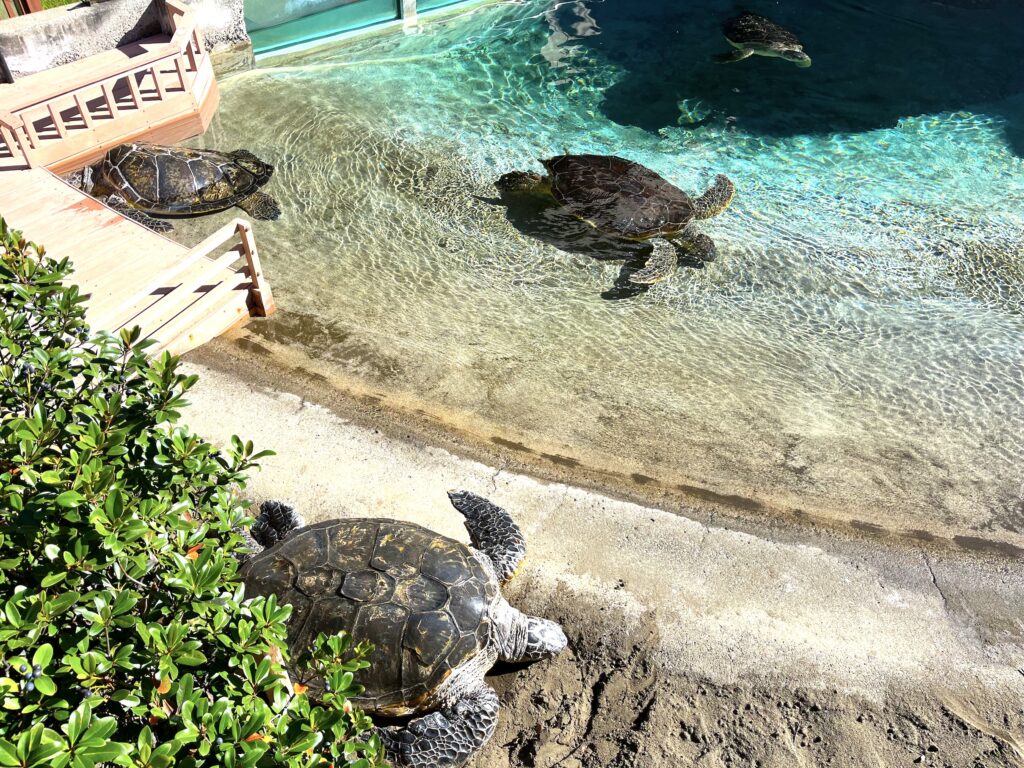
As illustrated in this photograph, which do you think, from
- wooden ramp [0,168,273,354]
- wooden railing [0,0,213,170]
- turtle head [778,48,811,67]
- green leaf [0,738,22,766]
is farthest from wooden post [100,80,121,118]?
turtle head [778,48,811,67]

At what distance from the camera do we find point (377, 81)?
418 inches

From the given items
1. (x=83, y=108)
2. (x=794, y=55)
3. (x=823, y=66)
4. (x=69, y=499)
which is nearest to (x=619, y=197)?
(x=83, y=108)

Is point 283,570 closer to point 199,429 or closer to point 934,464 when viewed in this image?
point 199,429

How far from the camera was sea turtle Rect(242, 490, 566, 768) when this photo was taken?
3.71 metres

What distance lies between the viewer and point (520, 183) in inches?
342

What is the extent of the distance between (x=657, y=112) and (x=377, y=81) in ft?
14.6

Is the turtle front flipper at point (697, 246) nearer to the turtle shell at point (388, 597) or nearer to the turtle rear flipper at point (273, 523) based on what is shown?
the turtle shell at point (388, 597)

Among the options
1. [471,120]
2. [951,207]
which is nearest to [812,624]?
[951,207]

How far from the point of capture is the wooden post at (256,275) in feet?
20.1

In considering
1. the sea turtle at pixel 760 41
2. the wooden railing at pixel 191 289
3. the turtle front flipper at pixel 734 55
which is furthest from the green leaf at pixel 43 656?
the turtle front flipper at pixel 734 55

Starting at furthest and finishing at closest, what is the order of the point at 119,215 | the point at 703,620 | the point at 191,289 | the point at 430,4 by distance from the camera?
the point at 430,4
the point at 119,215
the point at 191,289
the point at 703,620

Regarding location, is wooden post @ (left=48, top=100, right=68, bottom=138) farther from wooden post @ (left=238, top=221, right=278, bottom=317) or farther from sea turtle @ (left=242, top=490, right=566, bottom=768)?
sea turtle @ (left=242, top=490, right=566, bottom=768)

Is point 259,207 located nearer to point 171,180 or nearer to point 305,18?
point 171,180

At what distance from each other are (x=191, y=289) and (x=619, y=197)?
15.7 ft
